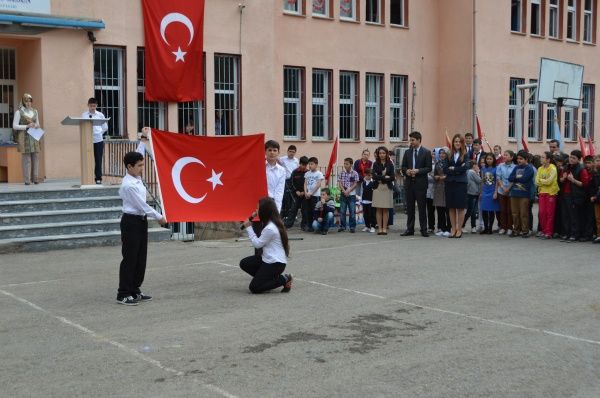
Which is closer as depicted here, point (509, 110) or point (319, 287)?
point (319, 287)

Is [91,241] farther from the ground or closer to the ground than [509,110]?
closer to the ground

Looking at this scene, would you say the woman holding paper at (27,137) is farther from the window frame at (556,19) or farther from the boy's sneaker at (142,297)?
the window frame at (556,19)

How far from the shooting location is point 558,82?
2325 centimetres

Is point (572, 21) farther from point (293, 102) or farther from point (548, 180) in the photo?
point (548, 180)

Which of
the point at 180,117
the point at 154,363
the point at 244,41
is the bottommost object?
the point at 154,363

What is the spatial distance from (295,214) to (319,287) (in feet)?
25.4

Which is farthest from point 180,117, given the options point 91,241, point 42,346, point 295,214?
point 42,346

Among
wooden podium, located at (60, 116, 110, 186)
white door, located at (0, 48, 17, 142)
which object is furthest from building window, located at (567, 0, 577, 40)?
wooden podium, located at (60, 116, 110, 186)

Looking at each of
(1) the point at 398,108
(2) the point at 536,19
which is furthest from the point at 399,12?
(2) the point at 536,19

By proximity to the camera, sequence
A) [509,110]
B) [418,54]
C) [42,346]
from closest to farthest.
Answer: [42,346]
[418,54]
[509,110]

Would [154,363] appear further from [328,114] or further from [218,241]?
[328,114]

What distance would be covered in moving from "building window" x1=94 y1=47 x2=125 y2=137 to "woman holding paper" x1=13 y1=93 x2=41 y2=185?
10.1 ft

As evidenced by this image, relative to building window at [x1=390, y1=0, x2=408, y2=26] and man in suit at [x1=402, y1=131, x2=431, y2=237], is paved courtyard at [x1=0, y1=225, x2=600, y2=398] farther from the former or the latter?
building window at [x1=390, y1=0, x2=408, y2=26]

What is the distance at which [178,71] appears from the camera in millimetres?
21250
